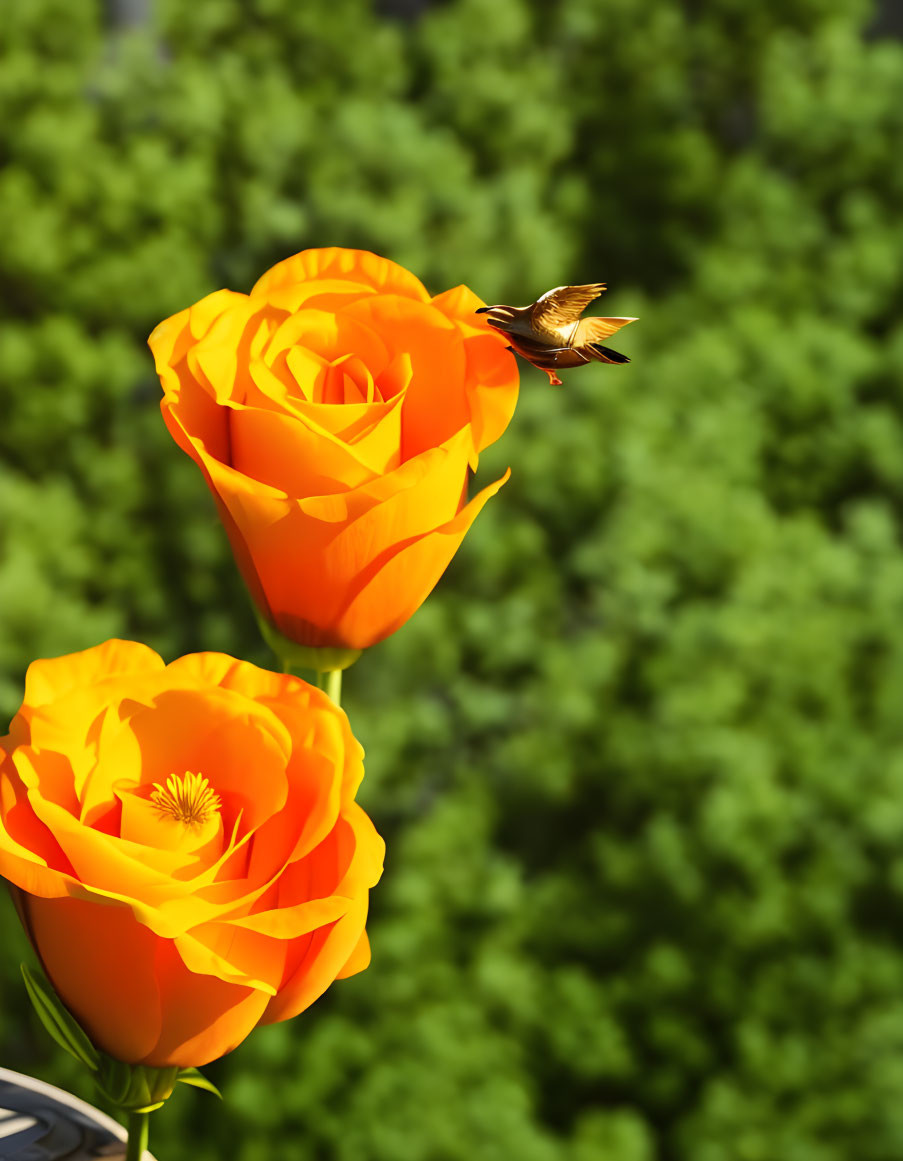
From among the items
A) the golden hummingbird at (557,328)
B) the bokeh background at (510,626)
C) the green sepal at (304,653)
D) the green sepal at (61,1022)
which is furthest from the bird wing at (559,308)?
the bokeh background at (510,626)

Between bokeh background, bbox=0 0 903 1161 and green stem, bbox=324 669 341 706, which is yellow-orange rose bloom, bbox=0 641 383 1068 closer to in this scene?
green stem, bbox=324 669 341 706

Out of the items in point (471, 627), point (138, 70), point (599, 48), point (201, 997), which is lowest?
point (471, 627)

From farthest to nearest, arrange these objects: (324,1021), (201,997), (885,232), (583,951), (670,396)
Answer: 1. (885,232)
2. (670,396)
3. (583,951)
4. (324,1021)
5. (201,997)

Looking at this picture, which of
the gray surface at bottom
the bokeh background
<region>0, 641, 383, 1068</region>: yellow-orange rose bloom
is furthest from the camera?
the bokeh background

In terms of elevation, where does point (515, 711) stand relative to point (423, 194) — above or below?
below

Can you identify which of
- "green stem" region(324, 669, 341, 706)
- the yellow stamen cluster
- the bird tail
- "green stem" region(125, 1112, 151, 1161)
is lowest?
"green stem" region(125, 1112, 151, 1161)

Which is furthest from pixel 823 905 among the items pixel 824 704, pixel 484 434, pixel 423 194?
pixel 484 434

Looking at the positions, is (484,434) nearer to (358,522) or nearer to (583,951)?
(358,522)

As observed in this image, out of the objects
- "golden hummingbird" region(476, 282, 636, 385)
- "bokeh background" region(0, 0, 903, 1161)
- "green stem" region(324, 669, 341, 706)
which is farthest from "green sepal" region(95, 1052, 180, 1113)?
"bokeh background" region(0, 0, 903, 1161)

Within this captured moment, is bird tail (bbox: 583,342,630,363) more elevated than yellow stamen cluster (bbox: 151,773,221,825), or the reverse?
bird tail (bbox: 583,342,630,363)
